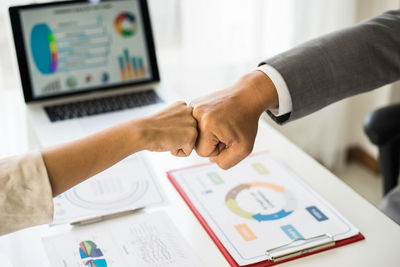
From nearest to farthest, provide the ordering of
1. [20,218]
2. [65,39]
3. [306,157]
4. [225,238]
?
[20,218], [225,238], [306,157], [65,39]

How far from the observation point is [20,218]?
2.93 ft

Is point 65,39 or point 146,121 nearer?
point 146,121

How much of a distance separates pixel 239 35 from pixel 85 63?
835 millimetres

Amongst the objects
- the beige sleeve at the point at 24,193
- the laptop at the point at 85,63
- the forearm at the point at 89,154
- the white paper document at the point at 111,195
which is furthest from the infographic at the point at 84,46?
the beige sleeve at the point at 24,193

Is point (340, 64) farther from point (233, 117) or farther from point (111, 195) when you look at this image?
point (111, 195)

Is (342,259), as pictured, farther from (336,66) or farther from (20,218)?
(20,218)

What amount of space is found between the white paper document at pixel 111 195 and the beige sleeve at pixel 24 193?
0.64 ft

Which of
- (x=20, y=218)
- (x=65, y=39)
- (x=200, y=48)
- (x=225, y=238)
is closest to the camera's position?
(x=20, y=218)

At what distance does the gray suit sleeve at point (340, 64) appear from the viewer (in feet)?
3.87

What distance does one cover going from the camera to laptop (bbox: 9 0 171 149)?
5.10 ft

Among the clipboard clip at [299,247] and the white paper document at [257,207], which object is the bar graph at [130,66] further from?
the clipboard clip at [299,247]

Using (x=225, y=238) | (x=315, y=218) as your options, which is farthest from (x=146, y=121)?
(x=315, y=218)

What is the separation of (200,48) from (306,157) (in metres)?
0.97

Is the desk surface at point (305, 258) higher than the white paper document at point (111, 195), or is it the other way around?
the white paper document at point (111, 195)
